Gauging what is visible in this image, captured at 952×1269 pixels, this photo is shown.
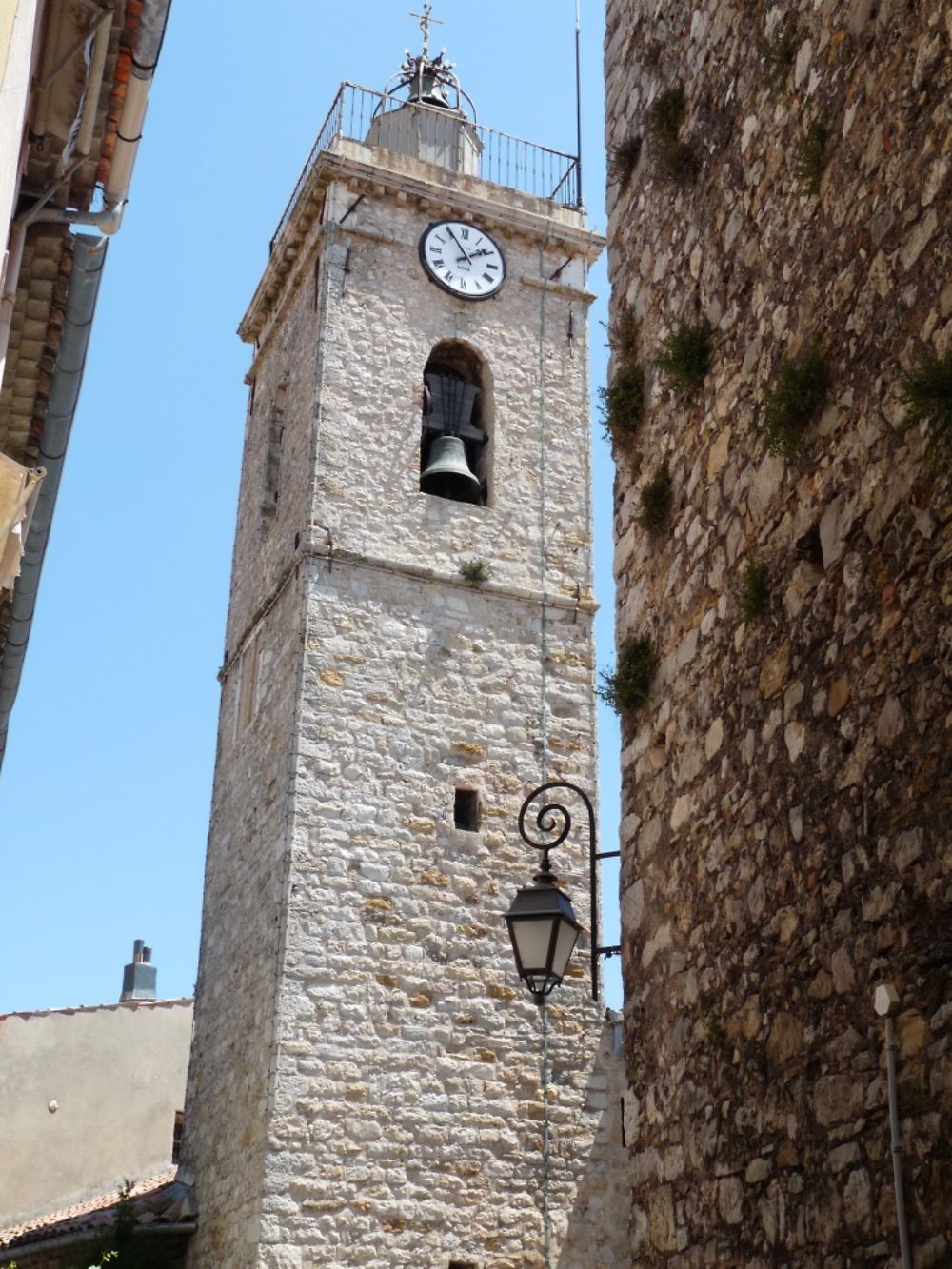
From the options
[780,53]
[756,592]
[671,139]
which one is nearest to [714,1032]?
[756,592]

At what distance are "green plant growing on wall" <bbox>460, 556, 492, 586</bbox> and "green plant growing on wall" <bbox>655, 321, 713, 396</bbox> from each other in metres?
8.94

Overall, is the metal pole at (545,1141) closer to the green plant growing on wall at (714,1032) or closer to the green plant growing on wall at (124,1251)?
the green plant growing on wall at (124,1251)

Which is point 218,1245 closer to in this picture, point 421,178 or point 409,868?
point 409,868

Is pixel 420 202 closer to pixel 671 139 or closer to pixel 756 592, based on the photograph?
pixel 671 139

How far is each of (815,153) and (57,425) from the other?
4141 mm

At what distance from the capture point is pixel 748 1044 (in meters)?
4.55

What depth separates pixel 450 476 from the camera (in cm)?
1542

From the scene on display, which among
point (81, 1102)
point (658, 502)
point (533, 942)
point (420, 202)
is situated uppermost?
point (420, 202)

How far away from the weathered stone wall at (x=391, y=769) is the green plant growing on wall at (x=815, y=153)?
29.4ft

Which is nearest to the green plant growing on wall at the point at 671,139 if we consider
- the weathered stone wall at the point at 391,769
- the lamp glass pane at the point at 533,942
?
the lamp glass pane at the point at 533,942

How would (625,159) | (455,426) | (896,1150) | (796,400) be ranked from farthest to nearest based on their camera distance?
(455,426)
(625,159)
(796,400)
(896,1150)

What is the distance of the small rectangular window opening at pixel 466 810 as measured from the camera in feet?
45.2

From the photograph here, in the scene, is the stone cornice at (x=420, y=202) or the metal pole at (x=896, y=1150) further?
the stone cornice at (x=420, y=202)

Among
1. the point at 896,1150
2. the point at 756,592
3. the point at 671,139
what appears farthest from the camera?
the point at 671,139
